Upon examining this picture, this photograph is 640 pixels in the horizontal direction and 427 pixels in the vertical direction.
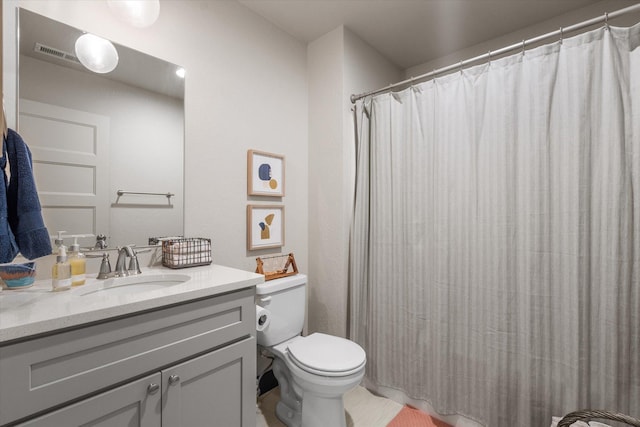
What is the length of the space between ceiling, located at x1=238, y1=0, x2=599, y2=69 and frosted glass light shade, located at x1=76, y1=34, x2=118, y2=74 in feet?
2.95

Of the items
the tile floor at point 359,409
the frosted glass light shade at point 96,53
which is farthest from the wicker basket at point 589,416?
the frosted glass light shade at point 96,53

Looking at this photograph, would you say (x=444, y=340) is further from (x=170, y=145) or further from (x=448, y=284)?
(x=170, y=145)

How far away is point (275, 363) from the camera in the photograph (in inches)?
69.9

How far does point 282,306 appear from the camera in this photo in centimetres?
173

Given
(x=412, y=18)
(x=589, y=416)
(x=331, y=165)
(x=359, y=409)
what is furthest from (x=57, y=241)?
(x=412, y=18)

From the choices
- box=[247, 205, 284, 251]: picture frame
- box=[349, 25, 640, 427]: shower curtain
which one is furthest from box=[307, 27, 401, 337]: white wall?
box=[247, 205, 284, 251]: picture frame

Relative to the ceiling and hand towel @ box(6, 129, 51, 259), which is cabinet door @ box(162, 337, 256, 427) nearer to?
hand towel @ box(6, 129, 51, 259)

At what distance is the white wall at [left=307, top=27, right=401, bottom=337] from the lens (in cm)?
209

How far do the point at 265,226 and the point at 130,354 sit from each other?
113 cm

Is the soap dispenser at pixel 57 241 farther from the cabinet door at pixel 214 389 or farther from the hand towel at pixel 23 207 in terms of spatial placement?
the cabinet door at pixel 214 389

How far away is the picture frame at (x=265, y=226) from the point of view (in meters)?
1.89

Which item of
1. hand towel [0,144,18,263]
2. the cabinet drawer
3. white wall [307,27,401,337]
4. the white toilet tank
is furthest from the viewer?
white wall [307,27,401,337]

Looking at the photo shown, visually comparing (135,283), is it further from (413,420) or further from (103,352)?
(413,420)

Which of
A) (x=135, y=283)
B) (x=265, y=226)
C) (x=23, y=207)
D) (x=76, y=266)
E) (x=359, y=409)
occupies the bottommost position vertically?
(x=359, y=409)
